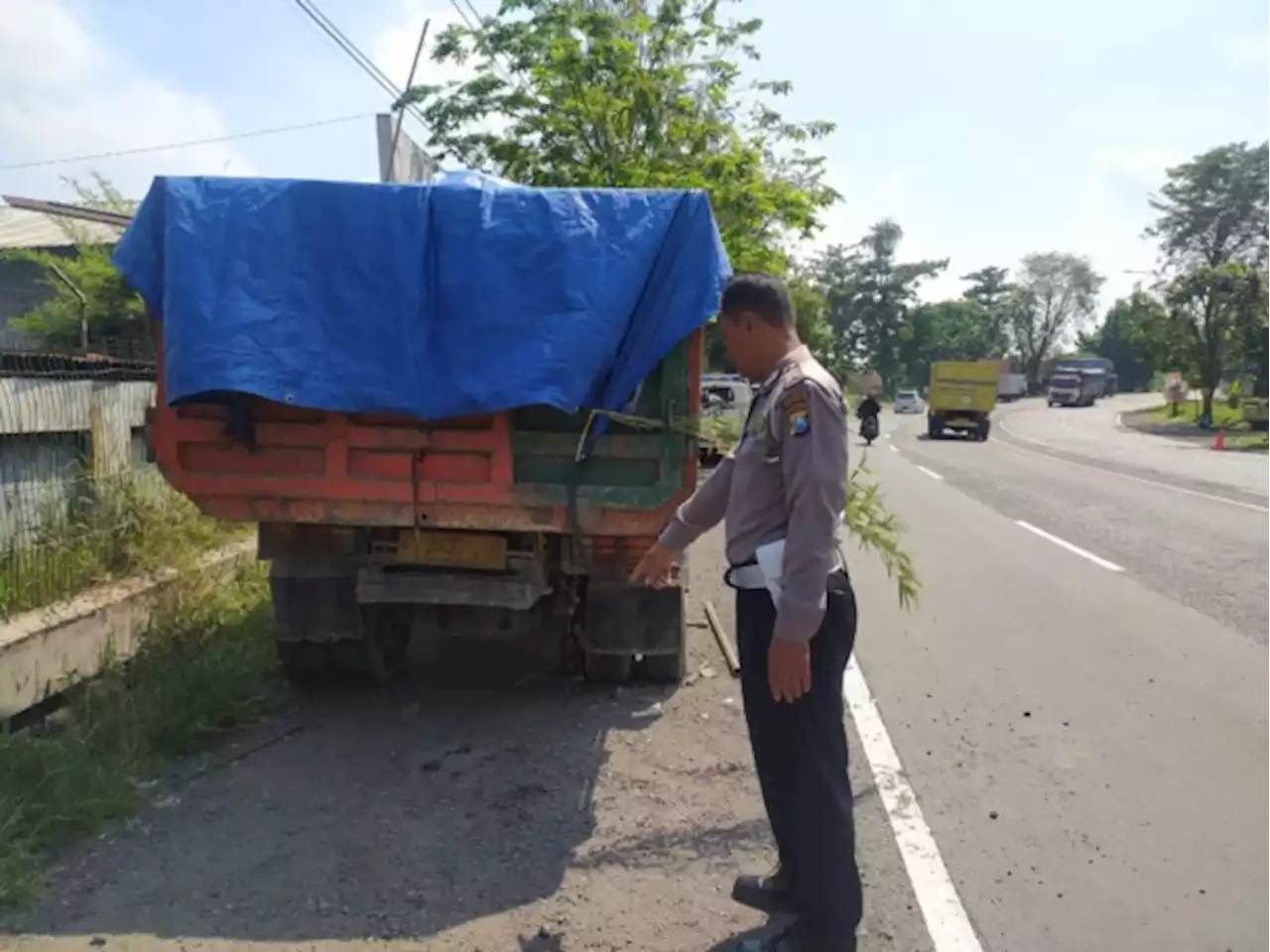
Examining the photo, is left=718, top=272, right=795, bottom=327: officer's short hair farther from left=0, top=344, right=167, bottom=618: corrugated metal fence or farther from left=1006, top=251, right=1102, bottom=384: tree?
left=1006, top=251, right=1102, bottom=384: tree

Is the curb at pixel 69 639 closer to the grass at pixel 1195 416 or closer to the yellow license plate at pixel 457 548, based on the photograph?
the yellow license plate at pixel 457 548

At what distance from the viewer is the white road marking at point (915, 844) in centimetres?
373

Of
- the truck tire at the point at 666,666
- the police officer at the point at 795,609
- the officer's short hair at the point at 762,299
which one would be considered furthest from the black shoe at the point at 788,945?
the truck tire at the point at 666,666

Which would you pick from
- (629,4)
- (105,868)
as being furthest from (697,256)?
Result: (629,4)

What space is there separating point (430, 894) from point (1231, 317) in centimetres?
5272

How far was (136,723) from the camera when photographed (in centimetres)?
531

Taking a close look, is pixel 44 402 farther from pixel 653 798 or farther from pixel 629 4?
pixel 629 4

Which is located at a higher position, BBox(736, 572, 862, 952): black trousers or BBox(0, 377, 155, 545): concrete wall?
BBox(0, 377, 155, 545): concrete wall

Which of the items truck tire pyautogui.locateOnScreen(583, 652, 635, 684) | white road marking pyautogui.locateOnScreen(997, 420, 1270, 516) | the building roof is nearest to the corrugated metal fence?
truck tire pyautogui.locateOnScreen(583, 652, 635, 684)

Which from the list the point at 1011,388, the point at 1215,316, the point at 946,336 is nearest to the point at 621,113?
the point at 1215,316

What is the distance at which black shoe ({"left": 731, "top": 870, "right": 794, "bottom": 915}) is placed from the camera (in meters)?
3.74

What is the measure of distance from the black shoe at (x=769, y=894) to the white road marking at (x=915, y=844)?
18.1 inches

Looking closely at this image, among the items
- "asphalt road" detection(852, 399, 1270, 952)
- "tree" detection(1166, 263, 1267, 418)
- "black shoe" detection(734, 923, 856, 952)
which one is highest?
"tree" detection(1166, 263, 1267, 418)

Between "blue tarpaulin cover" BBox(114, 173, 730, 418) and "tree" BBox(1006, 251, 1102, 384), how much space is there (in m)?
112
